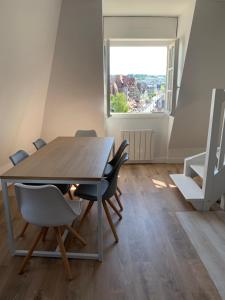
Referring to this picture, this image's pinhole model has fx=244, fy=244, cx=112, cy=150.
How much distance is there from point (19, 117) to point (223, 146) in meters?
2.64

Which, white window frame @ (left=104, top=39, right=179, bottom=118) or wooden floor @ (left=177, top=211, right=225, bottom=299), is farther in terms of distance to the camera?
white window frame @ (left=104, top=39, right=179, bottom=118)

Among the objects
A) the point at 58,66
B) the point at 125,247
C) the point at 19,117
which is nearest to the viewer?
the point at 125,247

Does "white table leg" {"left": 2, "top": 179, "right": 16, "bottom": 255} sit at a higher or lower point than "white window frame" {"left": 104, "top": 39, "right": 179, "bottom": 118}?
lower

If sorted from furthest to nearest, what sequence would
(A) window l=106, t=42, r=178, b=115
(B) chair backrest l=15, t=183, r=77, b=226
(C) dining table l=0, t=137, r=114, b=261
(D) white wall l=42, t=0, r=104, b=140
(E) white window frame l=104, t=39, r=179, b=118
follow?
(A) window l=106, t=42, r=178, b=115
(E) white window frame l=104, t=39, r=179, b=118
(D) white wall l=42, t=0, r=104, b=140
(C) dining table l=0, t=137, r=114, b=261
(B) chair backrest l=15, t=183, r=77, b=226

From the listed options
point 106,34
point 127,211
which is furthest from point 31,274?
point 106,34

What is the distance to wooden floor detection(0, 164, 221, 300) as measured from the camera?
5.74ft

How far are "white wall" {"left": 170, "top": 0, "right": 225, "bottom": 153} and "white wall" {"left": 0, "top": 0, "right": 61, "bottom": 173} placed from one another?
6.36ft

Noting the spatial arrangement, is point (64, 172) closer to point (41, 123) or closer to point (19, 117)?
point (19, 117)

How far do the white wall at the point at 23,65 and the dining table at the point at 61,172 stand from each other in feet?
2.64

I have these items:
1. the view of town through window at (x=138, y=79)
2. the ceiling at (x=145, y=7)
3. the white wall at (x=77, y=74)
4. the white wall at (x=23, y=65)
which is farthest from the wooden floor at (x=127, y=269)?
the ceiling at (x=145, y=7)

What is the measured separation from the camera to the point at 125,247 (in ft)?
7.39

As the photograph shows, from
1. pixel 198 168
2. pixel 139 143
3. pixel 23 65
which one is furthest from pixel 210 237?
pixel 23 65

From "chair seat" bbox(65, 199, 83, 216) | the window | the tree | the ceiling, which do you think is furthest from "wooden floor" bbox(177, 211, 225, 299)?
the ceiling

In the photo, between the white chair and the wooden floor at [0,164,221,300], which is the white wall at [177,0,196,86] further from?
the white chair
